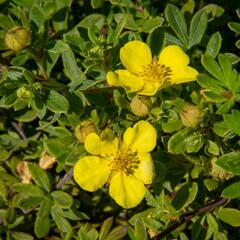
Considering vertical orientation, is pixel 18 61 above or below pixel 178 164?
above

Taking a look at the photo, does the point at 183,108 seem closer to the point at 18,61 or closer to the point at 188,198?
the point at 188,198

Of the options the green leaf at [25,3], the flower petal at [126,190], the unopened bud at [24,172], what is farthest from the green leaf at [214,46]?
the unopened bud at [24,172]

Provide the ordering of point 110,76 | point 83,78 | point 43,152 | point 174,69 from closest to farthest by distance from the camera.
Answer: point 110,76 → point 174,69 → point 83,78 → point 43,152

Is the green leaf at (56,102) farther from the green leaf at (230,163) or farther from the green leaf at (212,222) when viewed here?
the green leaf at (212,222)

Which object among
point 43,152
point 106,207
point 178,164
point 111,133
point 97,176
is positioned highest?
point 111,133

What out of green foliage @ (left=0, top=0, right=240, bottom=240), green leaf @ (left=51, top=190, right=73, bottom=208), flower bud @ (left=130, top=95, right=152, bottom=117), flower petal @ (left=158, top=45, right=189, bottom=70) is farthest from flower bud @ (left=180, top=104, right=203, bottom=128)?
green leaf @ (left=51, top=190, right=73, bottom=208)

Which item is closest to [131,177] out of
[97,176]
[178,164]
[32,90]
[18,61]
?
[97,176]

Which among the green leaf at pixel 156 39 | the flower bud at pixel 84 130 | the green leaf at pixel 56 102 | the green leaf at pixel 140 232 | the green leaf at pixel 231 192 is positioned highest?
the green leaf at pixel 156 39

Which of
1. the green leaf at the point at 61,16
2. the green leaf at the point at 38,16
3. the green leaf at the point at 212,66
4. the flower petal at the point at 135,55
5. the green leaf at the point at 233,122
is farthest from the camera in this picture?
the green leaf at the point at 61,16
